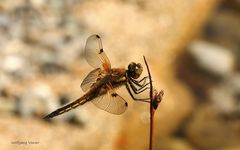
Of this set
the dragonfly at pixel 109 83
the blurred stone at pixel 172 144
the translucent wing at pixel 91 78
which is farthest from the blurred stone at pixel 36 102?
the translucent wing at pixel 91 78

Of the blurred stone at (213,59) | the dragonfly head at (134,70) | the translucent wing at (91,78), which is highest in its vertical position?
the blurred stone at (213,59)

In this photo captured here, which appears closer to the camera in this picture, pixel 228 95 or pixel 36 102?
pixel 36 102

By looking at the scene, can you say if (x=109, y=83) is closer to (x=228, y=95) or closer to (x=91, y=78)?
(x=91, y=78)

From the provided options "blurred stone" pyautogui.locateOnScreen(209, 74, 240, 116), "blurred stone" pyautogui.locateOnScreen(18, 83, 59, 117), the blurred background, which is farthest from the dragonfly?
"blurred stone" pyautogui.locateOnScreen(209, 74, 240, 116)

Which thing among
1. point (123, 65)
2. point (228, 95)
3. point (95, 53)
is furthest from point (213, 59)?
point (95, 53)

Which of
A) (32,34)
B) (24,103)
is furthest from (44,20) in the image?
(24,103)

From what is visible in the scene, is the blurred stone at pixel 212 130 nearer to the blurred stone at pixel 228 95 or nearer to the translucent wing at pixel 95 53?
the blurred stone at pixel 228 95
